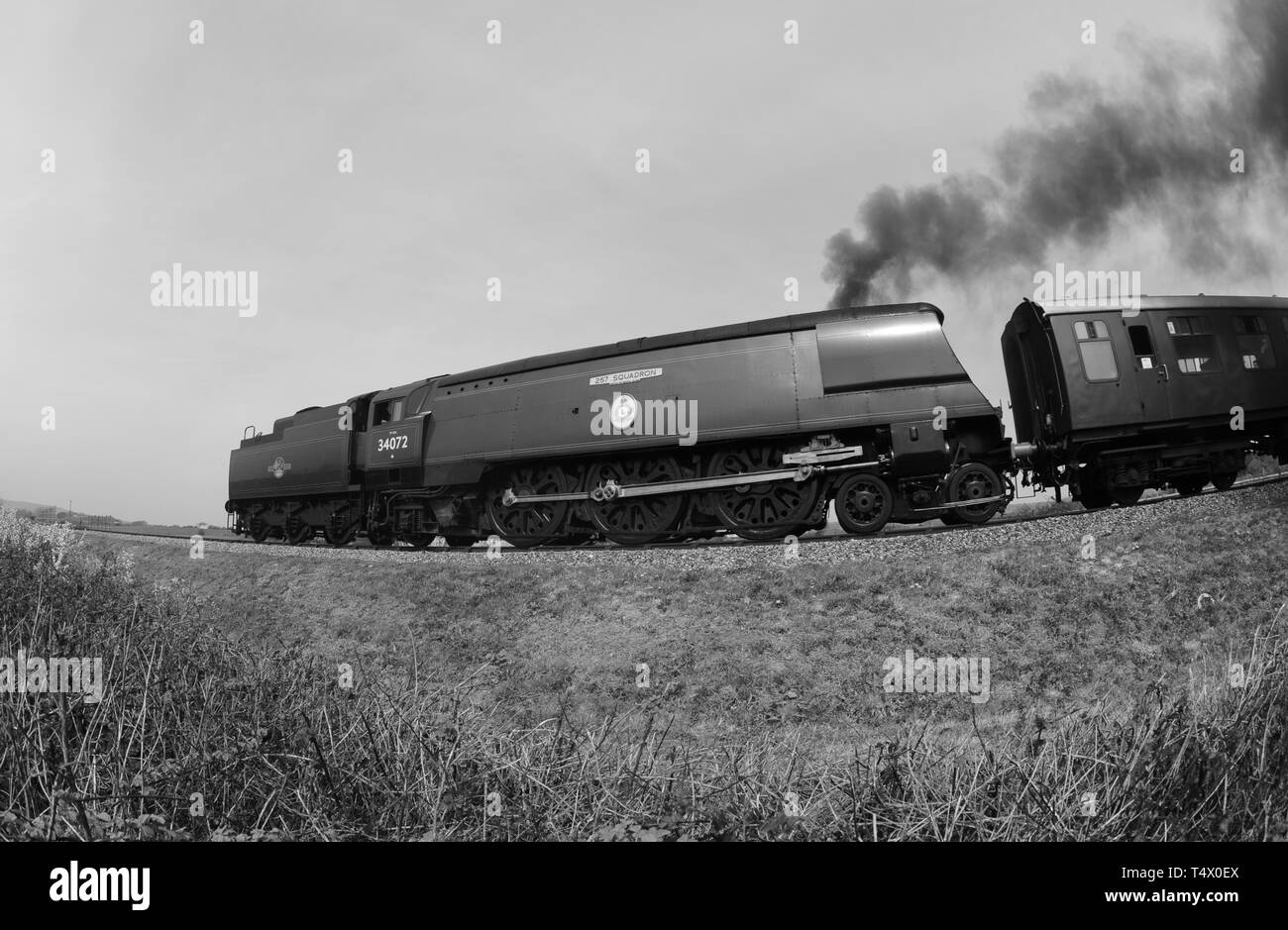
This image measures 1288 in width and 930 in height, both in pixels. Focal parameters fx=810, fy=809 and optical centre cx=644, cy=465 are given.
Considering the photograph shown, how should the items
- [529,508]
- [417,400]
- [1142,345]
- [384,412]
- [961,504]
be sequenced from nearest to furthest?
[961,504], [1142,345], [529,508], [417,400], [384,412]

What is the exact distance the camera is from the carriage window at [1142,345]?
13992 mm

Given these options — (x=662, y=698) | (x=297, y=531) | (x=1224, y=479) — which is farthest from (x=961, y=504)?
(x=297, y=531)

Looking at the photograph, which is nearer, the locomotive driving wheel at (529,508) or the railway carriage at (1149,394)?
the railway carriage at (1149,394)

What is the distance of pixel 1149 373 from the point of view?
549 inches

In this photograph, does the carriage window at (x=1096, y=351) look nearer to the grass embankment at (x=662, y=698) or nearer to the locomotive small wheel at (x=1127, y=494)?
the locomotive small wheel at (x=1127, y=494)

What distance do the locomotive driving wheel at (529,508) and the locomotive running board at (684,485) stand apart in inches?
7.4

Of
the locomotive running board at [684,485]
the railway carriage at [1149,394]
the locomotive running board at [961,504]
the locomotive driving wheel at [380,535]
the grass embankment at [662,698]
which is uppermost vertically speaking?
the railway carriage at [1149,394]

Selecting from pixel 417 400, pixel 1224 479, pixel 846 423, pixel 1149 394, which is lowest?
pixel 1224 479

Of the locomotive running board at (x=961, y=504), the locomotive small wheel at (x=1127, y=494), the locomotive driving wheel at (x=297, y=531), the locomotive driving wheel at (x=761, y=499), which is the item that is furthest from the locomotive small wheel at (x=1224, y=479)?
the locomotive driving wheel at (x=297, y=531)

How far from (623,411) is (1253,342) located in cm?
1156

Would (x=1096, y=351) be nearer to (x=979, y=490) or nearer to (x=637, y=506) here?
(x=979, y=490)

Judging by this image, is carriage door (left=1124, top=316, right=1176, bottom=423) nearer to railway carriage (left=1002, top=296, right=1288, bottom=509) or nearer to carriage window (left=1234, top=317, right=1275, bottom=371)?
railway carriage (left=1002, top=296, right=1288, bottom=509)
